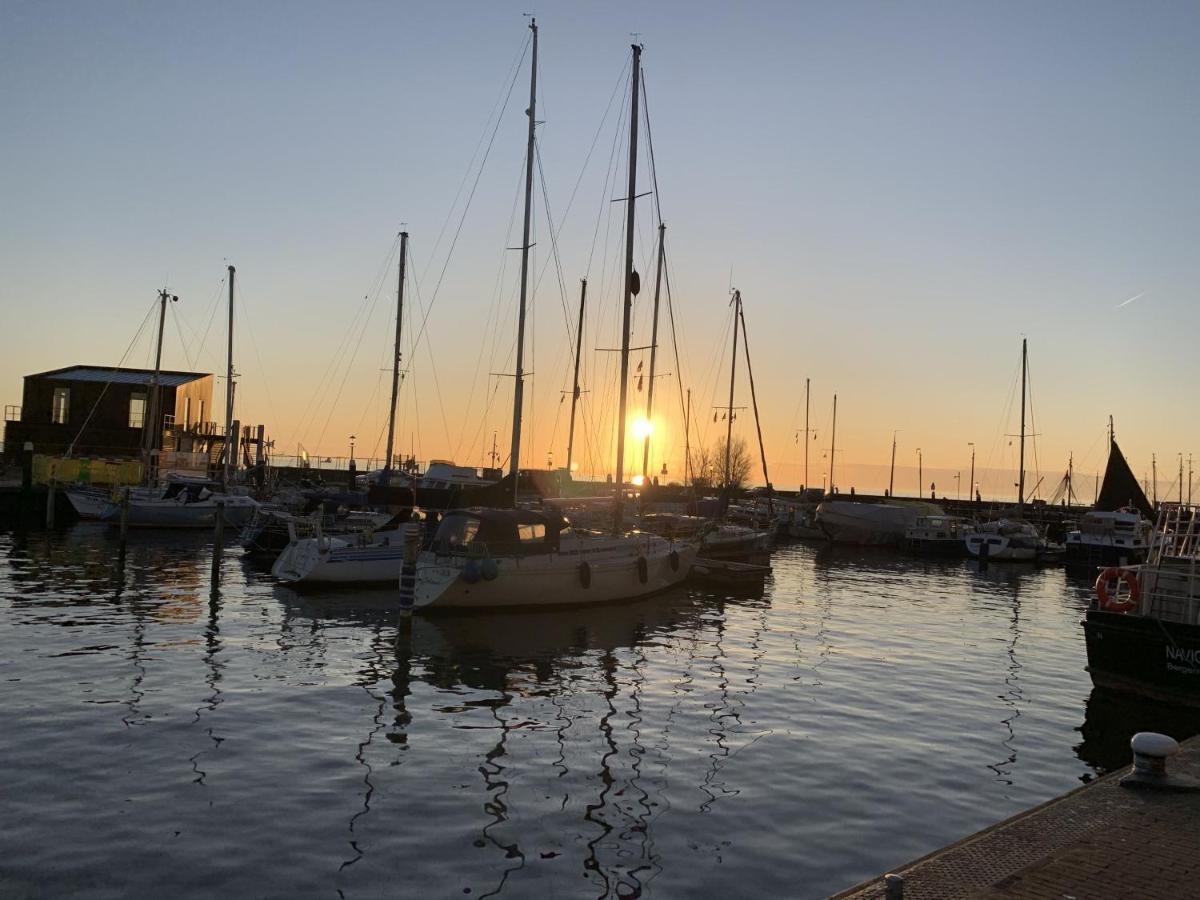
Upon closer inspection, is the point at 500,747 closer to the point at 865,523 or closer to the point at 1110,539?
the point at 1110,539

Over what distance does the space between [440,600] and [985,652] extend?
50.3ft

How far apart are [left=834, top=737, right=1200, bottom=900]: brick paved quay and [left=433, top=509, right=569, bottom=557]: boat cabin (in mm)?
19249

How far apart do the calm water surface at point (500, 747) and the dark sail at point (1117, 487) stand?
50.8 meters

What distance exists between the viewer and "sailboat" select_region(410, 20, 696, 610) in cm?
2697

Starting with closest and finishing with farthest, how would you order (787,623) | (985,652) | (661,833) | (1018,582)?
(661,833) → (985,652) → (787,623) → (1018,582)

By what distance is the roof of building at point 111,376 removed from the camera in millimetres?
73250

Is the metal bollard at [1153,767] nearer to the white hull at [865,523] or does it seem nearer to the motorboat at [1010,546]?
the motorboat at [1010,546]

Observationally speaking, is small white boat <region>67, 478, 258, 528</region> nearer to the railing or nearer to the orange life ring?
the orange life ring

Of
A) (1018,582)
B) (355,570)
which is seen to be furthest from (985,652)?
(1018,582)

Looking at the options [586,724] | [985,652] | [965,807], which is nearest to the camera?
[965,807]

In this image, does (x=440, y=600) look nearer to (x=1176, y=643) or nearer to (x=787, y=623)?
(x=787, y=623)

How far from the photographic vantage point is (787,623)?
1176 inches

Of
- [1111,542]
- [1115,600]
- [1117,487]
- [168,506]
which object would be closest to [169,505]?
[168,506]

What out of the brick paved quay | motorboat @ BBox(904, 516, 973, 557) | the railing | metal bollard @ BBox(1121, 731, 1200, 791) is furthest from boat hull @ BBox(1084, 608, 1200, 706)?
motorboat @ BBox(904, 516, 973, 557)
